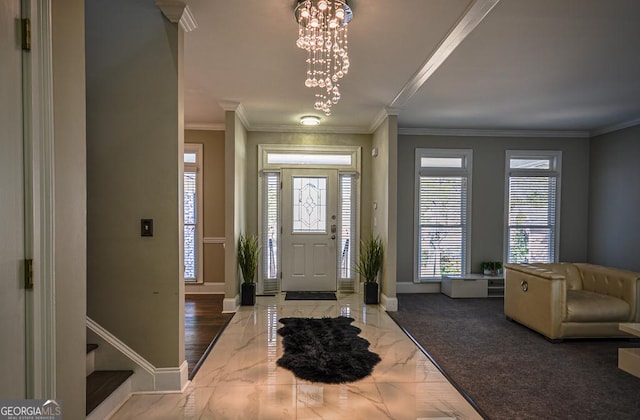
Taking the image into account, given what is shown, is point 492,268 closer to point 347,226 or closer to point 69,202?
point 347,226

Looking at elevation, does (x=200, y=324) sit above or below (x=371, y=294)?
below

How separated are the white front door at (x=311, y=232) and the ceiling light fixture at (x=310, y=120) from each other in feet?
2.62

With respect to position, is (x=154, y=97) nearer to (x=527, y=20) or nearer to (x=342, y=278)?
(x=527, y=20)

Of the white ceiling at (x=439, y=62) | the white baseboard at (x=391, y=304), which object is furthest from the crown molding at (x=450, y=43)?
the white baseboard at (x=391, y=304)

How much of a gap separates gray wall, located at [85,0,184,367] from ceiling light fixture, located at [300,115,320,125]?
8.21ft

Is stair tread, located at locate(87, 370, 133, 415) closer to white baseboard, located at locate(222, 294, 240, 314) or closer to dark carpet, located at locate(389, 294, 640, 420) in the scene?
white baseboard, located at locate(222, 294, 240, 314)

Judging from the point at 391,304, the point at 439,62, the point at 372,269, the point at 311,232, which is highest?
the point at 439,62

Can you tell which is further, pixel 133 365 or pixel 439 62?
pixel 439 62

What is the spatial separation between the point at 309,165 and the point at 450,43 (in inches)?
121

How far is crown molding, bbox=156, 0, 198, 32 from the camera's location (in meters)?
2.22

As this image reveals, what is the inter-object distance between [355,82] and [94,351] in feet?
10.6

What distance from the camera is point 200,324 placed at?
12.7ft

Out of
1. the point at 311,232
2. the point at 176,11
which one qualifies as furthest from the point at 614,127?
the point at 176,11

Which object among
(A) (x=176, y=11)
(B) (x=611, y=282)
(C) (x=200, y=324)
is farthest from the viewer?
(C) (x=200, y=324)
